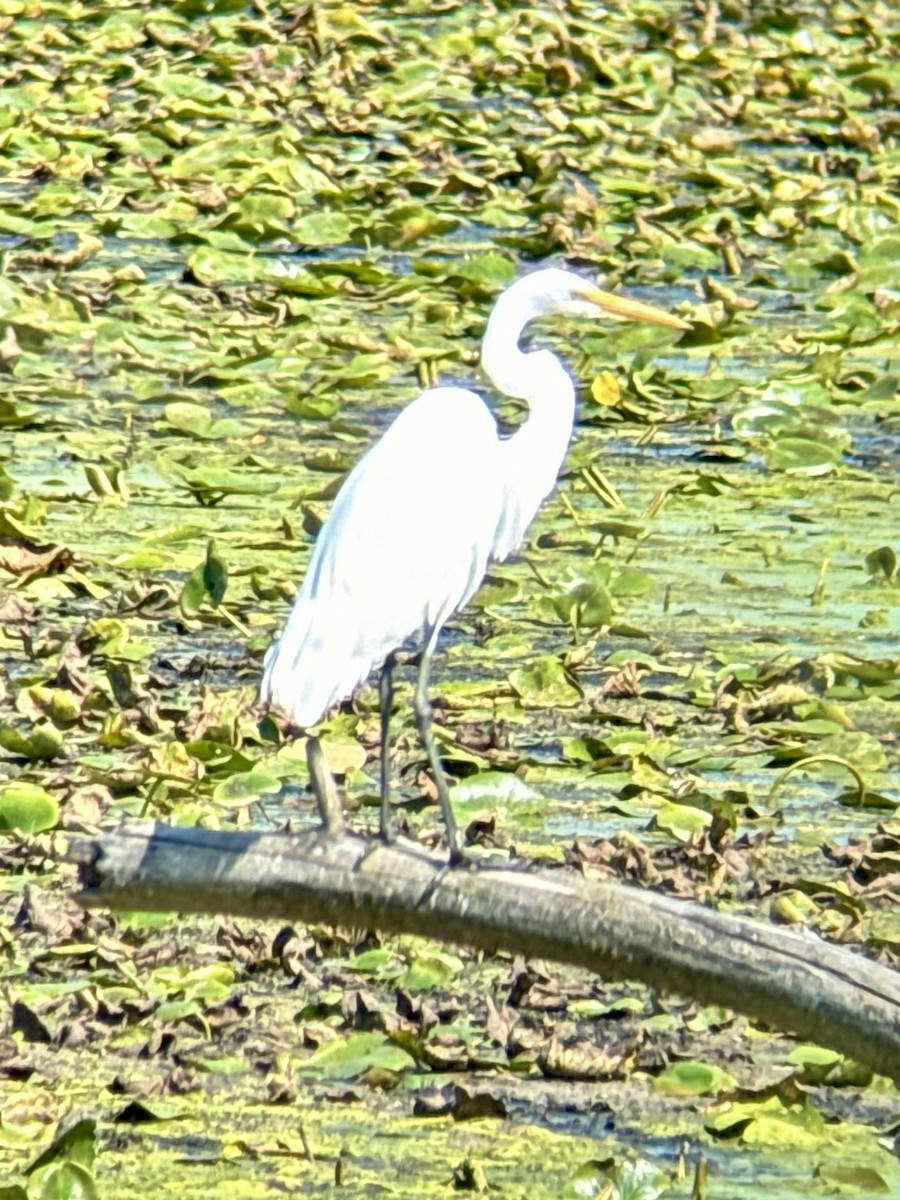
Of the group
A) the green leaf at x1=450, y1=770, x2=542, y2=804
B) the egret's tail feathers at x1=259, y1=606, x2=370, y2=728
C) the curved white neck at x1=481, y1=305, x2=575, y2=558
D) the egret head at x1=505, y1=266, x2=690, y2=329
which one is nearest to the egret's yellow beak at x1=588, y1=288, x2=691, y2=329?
the egret head at x1=505, y1=266, x2=690, y2=329

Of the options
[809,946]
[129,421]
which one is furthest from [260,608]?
[809,946]

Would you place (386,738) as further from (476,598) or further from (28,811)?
(476,598)

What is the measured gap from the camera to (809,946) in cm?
303

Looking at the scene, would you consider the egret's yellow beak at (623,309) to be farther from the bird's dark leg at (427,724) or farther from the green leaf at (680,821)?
the green leaf at (680,821)

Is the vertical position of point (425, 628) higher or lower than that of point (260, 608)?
higher

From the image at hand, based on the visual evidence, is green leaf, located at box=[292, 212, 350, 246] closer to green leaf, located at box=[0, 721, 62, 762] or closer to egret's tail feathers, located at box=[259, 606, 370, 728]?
green leaf, located at box=[0, 721, 62, 762]

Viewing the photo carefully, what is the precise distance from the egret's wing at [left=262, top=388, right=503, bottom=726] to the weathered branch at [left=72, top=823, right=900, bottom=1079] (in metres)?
0.38

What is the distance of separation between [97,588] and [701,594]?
1365 millimetres

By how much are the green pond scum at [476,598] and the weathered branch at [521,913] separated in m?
0.32

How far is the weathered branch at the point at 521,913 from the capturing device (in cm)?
301

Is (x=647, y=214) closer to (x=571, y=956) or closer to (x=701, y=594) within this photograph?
(x=701, y=594)

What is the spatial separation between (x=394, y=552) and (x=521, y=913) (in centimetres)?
92

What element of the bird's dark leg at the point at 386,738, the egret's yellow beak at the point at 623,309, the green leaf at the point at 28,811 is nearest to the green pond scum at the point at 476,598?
the green leaf at the point at 28,811

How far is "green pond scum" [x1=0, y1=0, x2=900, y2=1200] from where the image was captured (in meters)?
3.63
